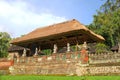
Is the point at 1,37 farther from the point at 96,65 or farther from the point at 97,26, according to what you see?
the point at 96,65

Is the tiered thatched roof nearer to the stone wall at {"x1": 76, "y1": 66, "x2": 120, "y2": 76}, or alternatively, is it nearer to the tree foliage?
the stone wall at {"x1": 76, "y1": 66, "x2": 120, "y2": 76}

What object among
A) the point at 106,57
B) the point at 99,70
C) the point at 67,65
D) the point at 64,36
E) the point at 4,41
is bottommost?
the point at 99,70

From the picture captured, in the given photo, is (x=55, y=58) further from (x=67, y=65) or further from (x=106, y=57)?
(x=106, y=57)

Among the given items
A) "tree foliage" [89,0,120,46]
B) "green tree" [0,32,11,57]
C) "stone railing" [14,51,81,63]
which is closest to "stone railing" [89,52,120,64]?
"stone railing" [14,51,81,63]

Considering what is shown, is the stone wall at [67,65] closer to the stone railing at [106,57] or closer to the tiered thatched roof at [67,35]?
the stone railing at [106,57]

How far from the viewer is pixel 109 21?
4678cm

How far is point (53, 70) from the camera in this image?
23297 mm

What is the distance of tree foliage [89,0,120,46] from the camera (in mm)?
37963

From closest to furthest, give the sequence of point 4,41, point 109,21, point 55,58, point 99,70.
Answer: point 99,70 < point 55,58 < point 109,21 < point 4,41

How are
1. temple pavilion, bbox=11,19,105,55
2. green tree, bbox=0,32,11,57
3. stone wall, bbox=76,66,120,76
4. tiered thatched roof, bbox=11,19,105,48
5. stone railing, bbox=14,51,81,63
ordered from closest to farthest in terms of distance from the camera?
stone wall, bbox=76,66,120,76
stone railing, bbox=14,51,81,63
tiered thatched roof, bbox=11,19,105,48
temple pavilion, bbox=11,19,105,55
green tree, bbox=0,32,11,57

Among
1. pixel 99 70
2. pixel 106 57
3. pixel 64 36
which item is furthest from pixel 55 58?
pixel 99 70

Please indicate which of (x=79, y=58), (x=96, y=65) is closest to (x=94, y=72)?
(x=96, y=65)

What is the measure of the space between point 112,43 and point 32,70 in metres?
35.7

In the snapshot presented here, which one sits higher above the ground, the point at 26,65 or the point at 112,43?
the point at 112,43
